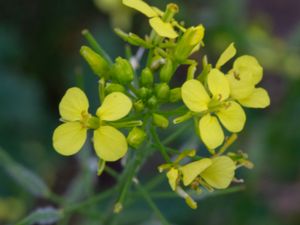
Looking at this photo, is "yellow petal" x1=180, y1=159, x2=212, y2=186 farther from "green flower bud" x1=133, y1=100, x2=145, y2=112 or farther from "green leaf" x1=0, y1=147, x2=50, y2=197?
"green leaf" x1=0, y1=147, x2=50, y2=197

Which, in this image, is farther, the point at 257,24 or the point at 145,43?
the point at 257,24

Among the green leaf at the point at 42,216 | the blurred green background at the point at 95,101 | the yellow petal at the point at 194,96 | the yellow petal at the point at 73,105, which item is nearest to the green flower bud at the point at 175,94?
the yellow petal at the point at 194,96

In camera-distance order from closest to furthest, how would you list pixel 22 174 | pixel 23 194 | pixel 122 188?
pixel 122 188
pixel 22 174
pixel 23 194

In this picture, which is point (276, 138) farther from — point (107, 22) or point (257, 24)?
point (107, 22)

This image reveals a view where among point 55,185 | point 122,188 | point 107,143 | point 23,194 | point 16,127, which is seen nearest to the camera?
point 107,143

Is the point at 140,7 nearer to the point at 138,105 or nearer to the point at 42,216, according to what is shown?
the point at 138,105

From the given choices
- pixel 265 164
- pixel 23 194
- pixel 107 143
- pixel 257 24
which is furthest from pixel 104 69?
pixel 257 24

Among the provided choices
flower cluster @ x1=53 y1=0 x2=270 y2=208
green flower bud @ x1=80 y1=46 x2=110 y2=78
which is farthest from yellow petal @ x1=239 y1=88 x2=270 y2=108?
green flower bud @ x1=80 y1=46 x2=110 y2=78

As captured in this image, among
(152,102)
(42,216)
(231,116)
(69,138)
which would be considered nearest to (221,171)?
(231,116)

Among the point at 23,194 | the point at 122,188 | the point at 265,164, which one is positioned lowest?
the point at 265,164
